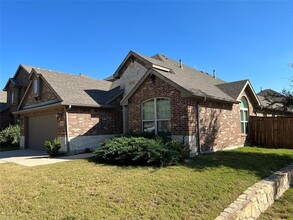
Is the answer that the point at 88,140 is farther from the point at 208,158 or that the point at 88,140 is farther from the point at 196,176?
the point at 196,176

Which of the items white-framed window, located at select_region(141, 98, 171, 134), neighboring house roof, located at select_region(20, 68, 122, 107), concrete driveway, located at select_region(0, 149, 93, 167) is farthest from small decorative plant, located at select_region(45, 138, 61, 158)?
white-framed window, located at select_region(141, 98, 171, 134)

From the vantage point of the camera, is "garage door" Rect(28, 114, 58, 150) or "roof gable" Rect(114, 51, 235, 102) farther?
"garage door" Rect(28, 114, 58, 150)

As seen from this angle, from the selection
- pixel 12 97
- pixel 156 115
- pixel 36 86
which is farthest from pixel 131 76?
pixel 12 97

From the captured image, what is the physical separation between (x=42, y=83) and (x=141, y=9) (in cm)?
854

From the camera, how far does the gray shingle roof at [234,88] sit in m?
15.0

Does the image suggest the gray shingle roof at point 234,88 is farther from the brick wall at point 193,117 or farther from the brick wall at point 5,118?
the brick wall at point 5,118

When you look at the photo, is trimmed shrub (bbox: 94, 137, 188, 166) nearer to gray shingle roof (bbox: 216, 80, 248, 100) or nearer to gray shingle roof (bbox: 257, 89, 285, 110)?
gray shingle roof (bbox: 216, 80, 248, 100)

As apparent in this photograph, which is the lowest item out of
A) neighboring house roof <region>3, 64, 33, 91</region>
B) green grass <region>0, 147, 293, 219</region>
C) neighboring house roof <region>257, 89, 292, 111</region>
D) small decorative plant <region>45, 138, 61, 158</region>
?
green grass <region>0, 147, 293, 219</region>

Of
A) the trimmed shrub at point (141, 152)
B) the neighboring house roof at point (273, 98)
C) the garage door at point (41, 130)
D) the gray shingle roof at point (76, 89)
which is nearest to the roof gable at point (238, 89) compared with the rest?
the neighboring house roof at point (273, 98)

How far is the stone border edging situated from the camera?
5.40m

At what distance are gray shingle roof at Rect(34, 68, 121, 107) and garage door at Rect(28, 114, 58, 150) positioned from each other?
5.90ft

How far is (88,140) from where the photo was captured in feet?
47.3

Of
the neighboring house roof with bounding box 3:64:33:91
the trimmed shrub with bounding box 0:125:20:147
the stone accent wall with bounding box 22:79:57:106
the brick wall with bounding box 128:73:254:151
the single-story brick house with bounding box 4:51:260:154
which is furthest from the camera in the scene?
the neighboring house roof with bounding box 3:64:33:91

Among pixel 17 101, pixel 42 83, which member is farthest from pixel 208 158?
pixel 17 101
